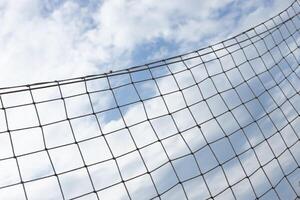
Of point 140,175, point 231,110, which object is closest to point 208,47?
point 231,110

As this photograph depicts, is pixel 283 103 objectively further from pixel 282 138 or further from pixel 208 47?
pixel 208 47

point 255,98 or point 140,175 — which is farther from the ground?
point 255,98

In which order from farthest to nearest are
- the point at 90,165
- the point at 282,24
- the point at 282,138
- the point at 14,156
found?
1. the point at 282,24
2. the point at 282,138
3. the point at 90,165
4. the point at 14,156

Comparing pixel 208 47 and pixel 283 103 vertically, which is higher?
pixel 208 47

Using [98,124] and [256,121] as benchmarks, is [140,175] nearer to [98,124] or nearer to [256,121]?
[98,124]

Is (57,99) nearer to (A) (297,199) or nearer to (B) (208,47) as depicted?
(B) (208,47)

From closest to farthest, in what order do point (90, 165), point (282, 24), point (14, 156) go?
point (14, 156), point (90, 165), point (282, 24)

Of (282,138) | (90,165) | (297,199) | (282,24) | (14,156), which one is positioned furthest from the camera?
(282,24)

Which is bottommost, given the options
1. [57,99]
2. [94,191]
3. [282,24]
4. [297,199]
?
[297,199]

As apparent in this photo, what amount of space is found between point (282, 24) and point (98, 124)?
154 inches

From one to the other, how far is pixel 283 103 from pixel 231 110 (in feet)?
3.12

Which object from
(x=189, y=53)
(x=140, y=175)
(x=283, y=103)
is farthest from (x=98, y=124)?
(x=283, y=103)

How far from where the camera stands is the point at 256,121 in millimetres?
7070

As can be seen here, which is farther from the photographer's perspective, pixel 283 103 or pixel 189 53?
pixel 283 103
